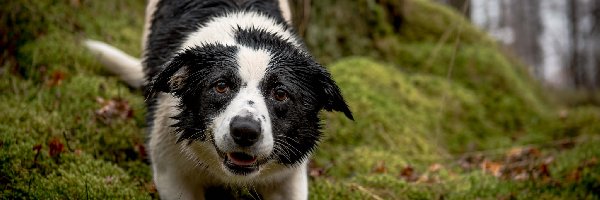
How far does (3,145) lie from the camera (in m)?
3.79

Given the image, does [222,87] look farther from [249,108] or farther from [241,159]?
[241,159]

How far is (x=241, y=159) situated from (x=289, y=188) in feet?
2.20

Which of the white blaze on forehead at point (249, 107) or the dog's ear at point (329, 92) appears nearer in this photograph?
the white blaze on forehead at point (249, 107)

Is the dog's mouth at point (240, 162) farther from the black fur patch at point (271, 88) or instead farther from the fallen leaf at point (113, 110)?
the fallen leaf at point (113, 110)

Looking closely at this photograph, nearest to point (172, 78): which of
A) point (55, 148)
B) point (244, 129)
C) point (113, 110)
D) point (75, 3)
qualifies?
point (244, 129)

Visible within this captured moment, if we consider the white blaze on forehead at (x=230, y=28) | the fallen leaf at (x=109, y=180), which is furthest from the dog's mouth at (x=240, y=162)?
Result: the fallen leaf at (x=109, y=180)

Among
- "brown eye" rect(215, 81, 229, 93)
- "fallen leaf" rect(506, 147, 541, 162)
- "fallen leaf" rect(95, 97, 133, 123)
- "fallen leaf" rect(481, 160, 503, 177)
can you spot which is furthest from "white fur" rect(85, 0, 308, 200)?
"fallen leaf" rect(506, 147, 541, 162)

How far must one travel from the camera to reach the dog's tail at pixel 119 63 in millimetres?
5410

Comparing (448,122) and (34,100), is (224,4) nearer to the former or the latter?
(34,100)

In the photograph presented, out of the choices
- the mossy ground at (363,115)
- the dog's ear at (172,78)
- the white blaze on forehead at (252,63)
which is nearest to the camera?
the white blaze on forehead at (252,63)

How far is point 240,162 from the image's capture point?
313cm

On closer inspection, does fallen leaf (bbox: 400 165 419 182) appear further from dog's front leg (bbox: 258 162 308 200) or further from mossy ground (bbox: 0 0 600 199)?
dog's front leg (bbox: 258 162 308 200)

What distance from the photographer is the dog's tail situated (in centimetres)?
541

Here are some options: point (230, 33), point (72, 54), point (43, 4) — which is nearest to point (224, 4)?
point (230, 33)
